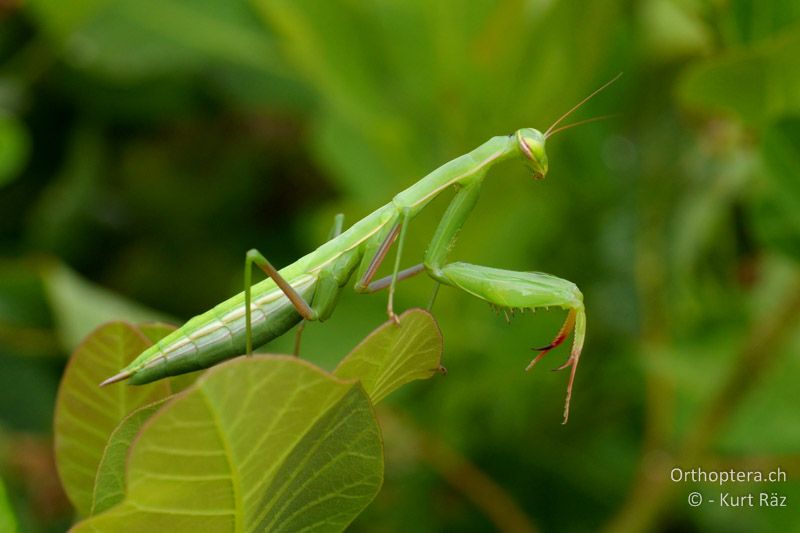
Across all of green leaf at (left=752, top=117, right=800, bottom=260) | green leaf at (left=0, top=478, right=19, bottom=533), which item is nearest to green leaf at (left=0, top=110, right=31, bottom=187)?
green leaf at (left=0, top=478, right=19, bottom=533)

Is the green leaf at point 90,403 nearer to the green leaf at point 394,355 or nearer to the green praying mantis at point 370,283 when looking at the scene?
the green praying mantis at point 370,283

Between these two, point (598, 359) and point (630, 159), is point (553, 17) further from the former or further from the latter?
point (598, 359)

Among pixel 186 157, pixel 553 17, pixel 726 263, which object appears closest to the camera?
pixel 553 17

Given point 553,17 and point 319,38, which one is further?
point 319,38

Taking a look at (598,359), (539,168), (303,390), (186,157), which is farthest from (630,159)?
(303,390)

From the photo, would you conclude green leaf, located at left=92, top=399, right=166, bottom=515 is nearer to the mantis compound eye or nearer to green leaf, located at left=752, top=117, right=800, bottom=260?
the mantis compound eye
